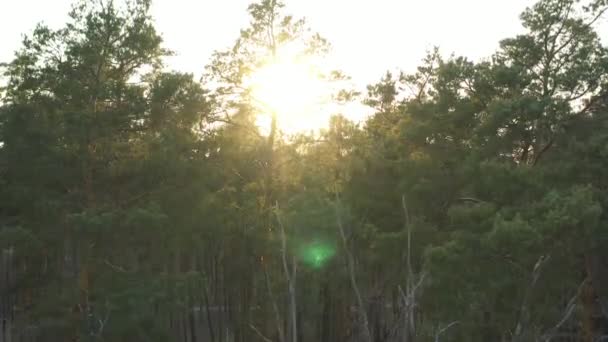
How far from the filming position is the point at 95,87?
2095 cm

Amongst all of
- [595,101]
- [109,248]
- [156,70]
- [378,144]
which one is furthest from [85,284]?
Answer: [595,101]

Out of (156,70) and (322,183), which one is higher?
(156,70)

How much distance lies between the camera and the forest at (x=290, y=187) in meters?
20.0

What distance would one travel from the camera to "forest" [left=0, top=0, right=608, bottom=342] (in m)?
20.0

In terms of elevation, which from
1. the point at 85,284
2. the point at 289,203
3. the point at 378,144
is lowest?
the point at 85,284

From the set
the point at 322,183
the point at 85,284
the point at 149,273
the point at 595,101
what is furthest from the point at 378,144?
the point at 85,284

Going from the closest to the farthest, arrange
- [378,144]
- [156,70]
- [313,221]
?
[313,221] → [156,70] → [378,144]

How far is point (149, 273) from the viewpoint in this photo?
21125mm

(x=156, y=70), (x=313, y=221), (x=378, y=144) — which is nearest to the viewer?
(x=313, y=221)

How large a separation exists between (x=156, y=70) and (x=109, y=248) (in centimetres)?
525

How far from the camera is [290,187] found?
2292 cm

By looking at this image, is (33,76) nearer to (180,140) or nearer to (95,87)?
(95,87)

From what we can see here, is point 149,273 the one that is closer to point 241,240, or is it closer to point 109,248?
point 109,248

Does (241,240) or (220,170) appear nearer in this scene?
Result: (220,170)
